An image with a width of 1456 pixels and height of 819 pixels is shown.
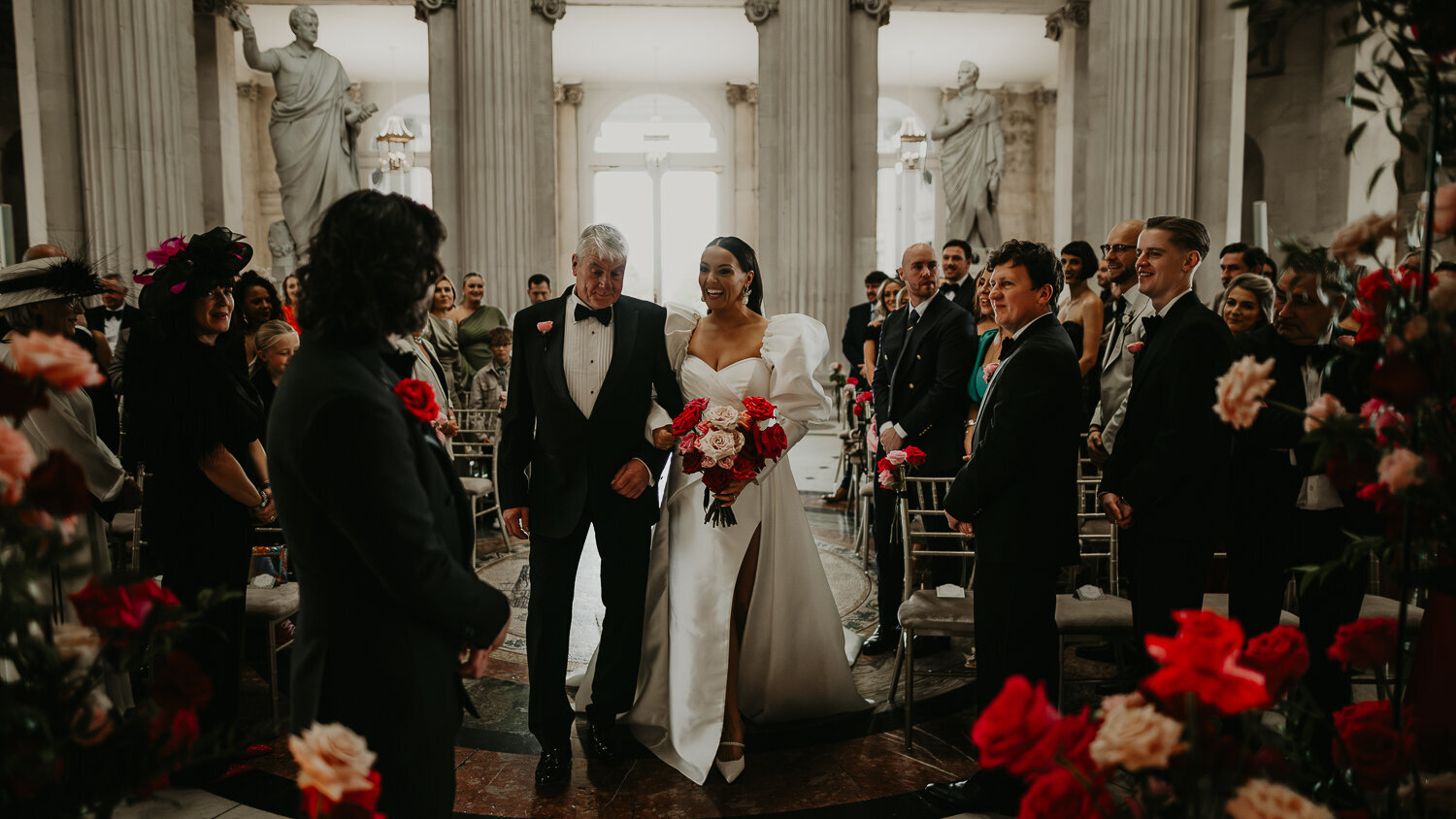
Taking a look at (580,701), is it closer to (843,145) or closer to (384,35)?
(843,145)

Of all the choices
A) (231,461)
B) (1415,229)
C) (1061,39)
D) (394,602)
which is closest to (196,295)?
(231,461)

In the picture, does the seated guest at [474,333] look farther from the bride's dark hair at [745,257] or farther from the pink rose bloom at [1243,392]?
the pink rose bloom at [1243,392]

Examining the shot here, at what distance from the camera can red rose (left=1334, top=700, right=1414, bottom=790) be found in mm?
1324

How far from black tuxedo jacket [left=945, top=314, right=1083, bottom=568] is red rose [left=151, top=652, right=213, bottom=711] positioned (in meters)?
2.21

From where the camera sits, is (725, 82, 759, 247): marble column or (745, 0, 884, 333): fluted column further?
(725, 82, 759, 247): marble column

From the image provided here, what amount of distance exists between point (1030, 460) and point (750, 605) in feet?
4.20

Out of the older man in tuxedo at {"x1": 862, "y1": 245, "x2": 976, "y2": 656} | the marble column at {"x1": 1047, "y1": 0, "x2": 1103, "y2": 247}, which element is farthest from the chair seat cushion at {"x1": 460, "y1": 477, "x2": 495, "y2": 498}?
the marble column at {"x1": 1047, "y1": 0, "x2": 1103, "y2": 247}

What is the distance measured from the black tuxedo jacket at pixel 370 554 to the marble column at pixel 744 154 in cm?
1880

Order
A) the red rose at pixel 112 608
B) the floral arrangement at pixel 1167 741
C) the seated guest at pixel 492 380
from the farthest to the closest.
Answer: the seated guest at pixel 492 380
the red rose at pixel 112 608
the floral arrangement at pixel 1167 741

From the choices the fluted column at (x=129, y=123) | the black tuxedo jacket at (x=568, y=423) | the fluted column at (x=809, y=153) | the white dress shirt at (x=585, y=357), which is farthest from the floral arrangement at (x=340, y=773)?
the fluted column at (x=809, y=153)

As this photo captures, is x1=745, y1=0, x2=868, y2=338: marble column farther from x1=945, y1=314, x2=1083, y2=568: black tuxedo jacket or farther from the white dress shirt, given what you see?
x1=945, y1=314, x2=1083, y2=568: black tuxedo jacket

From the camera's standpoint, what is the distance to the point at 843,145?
1234cm

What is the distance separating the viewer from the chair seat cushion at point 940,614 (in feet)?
11.5

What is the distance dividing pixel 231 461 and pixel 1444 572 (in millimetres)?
3483
